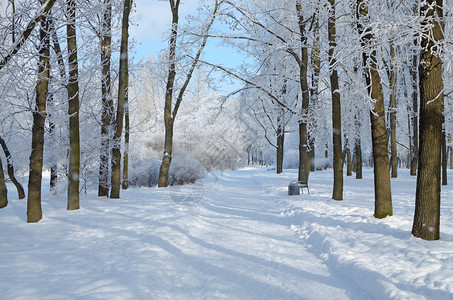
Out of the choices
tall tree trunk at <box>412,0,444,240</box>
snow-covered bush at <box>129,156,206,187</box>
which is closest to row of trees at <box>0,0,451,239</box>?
tall tree trunk at <box>412,0,444,240</box>

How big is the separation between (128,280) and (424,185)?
506 cm

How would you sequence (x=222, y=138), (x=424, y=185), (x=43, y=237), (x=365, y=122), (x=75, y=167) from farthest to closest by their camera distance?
(x=222, y=138) → (x=365, y=122) → (x=75, y=167) → (x=43, y=237) → (x=424, y=185)

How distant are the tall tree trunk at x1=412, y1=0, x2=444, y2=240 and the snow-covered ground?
39 cm

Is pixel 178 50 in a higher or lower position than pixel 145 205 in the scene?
higher

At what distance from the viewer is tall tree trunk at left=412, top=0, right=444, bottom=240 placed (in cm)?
546

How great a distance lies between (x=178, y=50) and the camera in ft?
47.5

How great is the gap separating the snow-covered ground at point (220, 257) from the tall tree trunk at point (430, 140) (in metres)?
0.39

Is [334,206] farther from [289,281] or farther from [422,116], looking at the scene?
[289,281]

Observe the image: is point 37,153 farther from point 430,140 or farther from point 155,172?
point 155,172

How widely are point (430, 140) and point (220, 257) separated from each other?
13.5ft

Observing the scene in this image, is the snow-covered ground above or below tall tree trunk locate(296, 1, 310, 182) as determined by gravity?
below

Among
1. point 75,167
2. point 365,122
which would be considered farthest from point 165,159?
point 365,122

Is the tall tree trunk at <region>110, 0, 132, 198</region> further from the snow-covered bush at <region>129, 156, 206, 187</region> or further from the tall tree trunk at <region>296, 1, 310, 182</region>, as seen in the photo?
the tall tree trunk at <region>296, 1, 310, 182</region>

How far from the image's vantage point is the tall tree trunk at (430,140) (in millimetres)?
5457
